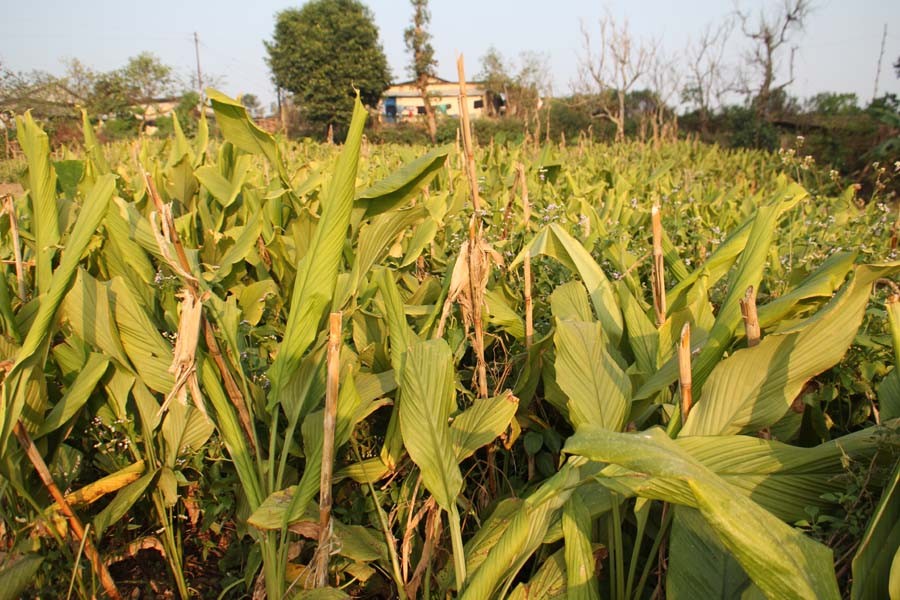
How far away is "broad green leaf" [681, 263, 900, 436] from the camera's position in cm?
93

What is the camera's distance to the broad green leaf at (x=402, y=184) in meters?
1.37

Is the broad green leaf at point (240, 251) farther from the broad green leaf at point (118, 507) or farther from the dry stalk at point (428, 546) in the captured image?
the dry stalk at point (428, 546)

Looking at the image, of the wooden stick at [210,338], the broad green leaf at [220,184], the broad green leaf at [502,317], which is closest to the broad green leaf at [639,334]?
the broad green leaf at [502,317]

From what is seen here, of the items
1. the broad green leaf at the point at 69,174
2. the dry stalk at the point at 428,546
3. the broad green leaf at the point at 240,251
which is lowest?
the dry stalk at the point at 428,546

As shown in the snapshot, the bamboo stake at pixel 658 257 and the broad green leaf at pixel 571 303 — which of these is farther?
the broad green leaf at pixel 571 303

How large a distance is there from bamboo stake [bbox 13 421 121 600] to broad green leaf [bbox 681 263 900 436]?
43.9 inches

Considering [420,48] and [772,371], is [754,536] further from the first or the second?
[420,48]

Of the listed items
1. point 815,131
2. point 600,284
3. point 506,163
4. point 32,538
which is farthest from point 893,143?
point 32,538

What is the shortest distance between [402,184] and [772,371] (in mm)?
819

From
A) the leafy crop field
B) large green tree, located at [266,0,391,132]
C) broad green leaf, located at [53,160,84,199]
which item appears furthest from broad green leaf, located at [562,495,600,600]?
large green tree, located at [266,0,391,132]

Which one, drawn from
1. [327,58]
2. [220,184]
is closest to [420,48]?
[327,58]

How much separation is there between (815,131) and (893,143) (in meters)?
4.15

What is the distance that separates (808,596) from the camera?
0.63 meters

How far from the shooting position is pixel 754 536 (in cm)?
63
